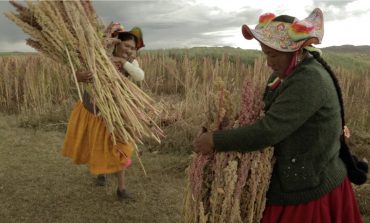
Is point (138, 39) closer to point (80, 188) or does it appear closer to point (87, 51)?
point (87, 51)

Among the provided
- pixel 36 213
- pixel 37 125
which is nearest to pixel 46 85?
pixel 37 125

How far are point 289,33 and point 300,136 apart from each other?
43 centimetres

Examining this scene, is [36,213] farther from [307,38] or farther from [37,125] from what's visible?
[37,125]

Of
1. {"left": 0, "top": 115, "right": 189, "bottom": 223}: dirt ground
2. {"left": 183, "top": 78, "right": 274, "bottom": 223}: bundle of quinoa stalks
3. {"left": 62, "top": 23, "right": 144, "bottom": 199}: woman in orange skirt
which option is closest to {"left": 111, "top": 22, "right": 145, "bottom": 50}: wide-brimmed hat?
{"left": 62, "top": 23, "right": 144, "bottom": 199}: woman in orange skirt

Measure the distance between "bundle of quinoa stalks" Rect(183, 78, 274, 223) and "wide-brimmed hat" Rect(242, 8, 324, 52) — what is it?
24cm

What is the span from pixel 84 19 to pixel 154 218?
1.68 m

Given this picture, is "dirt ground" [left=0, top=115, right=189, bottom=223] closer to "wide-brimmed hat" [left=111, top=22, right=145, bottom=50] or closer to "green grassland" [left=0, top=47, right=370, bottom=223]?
"green grassland" [left=0, top=47, right=370, bottom=223]

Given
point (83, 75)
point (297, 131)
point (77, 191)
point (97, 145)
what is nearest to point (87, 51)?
point (83, 75)

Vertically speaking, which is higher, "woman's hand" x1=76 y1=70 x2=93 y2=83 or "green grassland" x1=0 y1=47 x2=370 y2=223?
"woman's hand" x1=76 y1=70 x2=93 y2=83

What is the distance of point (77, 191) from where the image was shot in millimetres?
3922

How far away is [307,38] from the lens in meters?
1.77

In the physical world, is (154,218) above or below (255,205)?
below

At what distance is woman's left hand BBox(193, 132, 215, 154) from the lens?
1.90 meters

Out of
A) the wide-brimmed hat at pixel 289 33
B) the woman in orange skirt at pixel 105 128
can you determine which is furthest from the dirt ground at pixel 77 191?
the wide-brimmed hat at pixel 289 33
